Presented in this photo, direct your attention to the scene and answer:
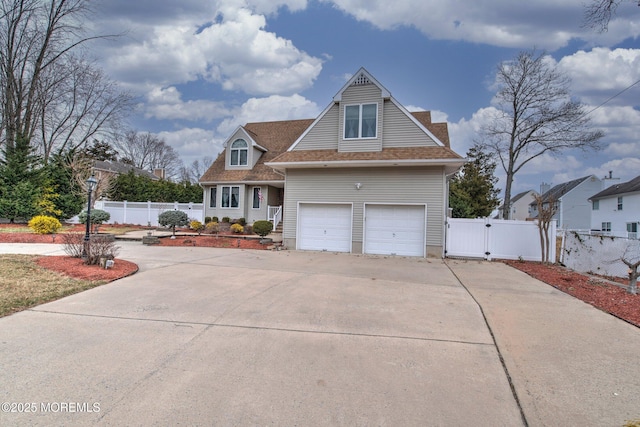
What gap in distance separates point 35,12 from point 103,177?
12966mm

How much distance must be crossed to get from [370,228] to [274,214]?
9.41 m

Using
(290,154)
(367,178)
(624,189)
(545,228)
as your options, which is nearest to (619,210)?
(624,189)

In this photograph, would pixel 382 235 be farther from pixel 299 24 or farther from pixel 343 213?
pixel 299 24

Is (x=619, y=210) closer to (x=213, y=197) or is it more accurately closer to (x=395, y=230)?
(x=395, y=230)

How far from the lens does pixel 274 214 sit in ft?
70.3

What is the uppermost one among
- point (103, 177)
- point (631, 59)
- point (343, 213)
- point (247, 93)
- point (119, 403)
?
point (247, 93)

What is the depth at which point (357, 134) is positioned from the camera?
1395cm

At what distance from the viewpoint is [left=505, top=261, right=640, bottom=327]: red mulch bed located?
5.87 meters

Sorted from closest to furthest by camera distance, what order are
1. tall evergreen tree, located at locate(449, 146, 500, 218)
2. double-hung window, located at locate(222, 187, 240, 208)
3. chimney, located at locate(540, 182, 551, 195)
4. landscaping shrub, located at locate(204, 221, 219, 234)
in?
landscaping shrub, located at locate(204, 221, 219, 234) < double-hung window, located at locate(222, 187, 240, 208) < tall evergreen tree, located at locate(449, 146, 500, 218) < chimney, located at locate(540, 182, 551, 195)

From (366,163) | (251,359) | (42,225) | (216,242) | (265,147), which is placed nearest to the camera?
(251,359)

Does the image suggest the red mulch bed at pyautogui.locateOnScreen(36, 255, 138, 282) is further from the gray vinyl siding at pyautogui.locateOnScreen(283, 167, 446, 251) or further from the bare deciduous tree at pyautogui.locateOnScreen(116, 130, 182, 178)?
the bare deciduous tree at pyautogui.locateOnScreen(116, 130, 182, 178)

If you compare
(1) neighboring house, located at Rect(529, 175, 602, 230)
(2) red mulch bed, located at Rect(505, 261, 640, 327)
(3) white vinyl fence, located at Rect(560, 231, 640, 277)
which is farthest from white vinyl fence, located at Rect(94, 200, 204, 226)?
(1) neighboring house, located at Rect(529, 175, 602, 230)

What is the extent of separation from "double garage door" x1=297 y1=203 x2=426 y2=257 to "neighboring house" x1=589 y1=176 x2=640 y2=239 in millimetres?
23535

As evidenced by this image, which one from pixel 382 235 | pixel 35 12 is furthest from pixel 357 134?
pixel 35 12
